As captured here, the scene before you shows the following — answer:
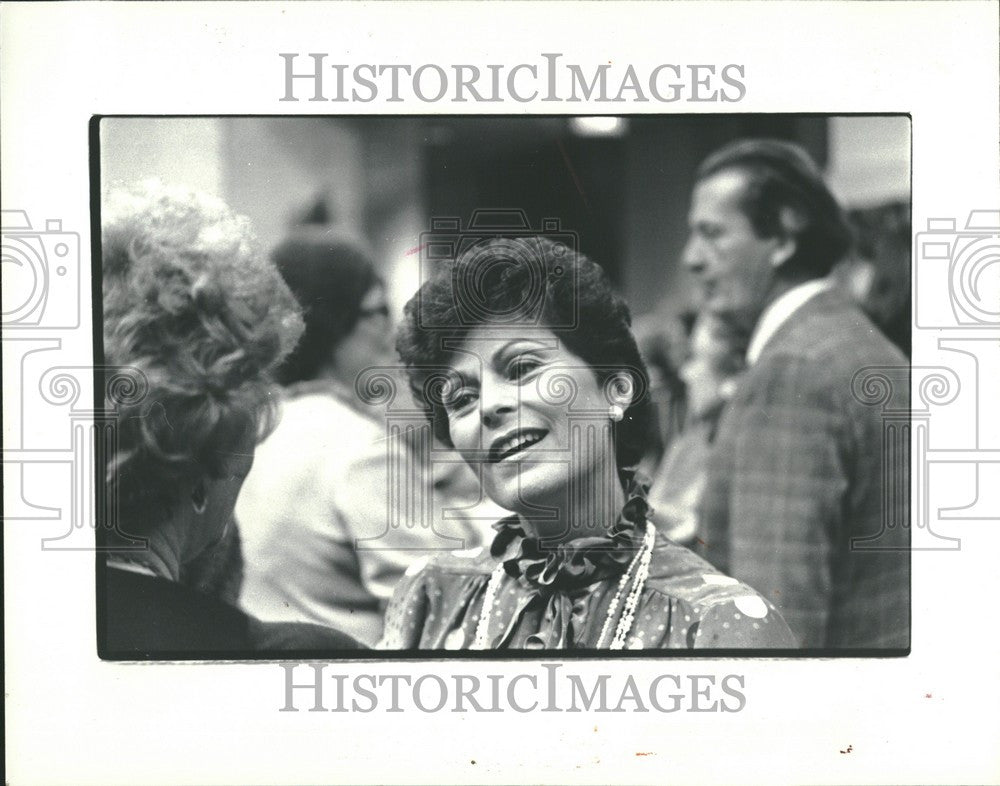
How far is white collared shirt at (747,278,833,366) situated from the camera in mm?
3766

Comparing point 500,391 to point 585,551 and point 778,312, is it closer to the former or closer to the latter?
point 585,551

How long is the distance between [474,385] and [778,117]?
1.07m

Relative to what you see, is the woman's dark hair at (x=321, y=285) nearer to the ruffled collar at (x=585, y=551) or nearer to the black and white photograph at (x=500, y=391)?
the black and white photograph at (x=500, y=391)

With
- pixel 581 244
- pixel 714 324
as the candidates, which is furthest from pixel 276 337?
pixel 714 324

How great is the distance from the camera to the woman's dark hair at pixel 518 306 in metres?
3.72

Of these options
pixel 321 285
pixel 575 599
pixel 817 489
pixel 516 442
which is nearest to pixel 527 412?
pixel 516 442

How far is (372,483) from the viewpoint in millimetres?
3779

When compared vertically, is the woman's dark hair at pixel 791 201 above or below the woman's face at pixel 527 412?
above

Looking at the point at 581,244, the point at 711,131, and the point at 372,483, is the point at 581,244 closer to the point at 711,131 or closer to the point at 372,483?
the point at 711,131

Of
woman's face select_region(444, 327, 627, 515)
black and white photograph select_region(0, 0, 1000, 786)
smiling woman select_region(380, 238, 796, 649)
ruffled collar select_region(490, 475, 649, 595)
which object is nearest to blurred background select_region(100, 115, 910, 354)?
black and white photograph select_region(0, 0, 1000, 786)

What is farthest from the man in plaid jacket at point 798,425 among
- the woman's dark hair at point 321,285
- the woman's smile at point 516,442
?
the woman's dark hair at point 321,285

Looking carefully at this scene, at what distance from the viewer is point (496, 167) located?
3717 mm

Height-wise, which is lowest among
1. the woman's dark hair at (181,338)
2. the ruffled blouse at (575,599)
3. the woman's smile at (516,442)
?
the ruffled blouse at (575,599)

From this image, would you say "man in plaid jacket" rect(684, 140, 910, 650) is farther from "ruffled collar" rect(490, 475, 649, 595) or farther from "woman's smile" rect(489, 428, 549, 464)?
"woman's smile" rect(489, 428, 549, 464)
